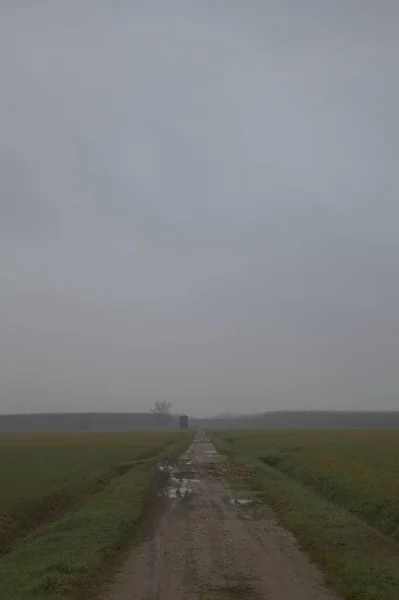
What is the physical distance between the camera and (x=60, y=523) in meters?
21.8

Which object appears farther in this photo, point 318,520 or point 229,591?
point 318,520

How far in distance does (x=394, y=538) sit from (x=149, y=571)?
8687mm

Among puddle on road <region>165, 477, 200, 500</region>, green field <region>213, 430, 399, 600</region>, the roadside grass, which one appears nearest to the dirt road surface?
green field <region>213, 430, 399, 600</region>

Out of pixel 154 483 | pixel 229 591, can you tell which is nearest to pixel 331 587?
Result: pixel 229 591

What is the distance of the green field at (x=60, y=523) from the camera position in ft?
41.8

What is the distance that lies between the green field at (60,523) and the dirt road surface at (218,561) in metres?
1.17

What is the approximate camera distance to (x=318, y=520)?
1936cm

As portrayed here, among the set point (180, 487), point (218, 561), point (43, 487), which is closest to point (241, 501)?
point (180, 487)

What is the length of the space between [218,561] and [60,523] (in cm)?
976

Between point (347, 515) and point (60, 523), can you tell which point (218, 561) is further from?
point (60, 523)

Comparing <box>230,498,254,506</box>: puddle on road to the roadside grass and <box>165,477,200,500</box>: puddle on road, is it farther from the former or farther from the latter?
the roadside grass

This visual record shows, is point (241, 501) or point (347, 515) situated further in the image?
point (241, 501)

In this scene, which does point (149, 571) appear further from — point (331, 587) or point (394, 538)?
point (394, 538)

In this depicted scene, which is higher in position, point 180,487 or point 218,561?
point 218,561
